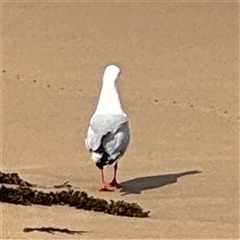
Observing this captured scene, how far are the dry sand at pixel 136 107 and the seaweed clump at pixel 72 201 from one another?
137mm

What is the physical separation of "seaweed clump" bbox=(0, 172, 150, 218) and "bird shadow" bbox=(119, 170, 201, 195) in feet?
2.08

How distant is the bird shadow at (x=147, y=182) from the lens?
7.81 meters

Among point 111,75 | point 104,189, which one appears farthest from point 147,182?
point 111,75

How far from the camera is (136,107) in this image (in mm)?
11781

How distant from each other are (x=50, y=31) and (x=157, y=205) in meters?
9.72

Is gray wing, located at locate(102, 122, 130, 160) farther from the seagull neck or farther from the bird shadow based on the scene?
the bird shadow

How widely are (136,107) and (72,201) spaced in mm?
4827

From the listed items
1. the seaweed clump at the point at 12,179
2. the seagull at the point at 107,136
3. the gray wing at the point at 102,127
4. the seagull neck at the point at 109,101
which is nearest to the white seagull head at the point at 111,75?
the seagull neck at the point at 109,101

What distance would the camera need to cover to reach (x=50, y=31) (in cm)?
1670

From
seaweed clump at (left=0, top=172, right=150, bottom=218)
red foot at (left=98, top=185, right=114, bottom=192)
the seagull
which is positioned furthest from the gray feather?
seaweed clump at (left=0, top=172, right=150, bottom=218)

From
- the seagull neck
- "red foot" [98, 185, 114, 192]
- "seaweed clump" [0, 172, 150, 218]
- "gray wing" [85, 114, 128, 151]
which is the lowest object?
"seaweed clump" [0, 172, 150, 218]

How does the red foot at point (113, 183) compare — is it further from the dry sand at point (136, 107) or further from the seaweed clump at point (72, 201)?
the seaweed clump at point (72, 201)

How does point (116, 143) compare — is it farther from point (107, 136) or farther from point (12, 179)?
point (12, 179)

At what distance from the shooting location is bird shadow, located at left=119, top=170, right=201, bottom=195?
7810mm
